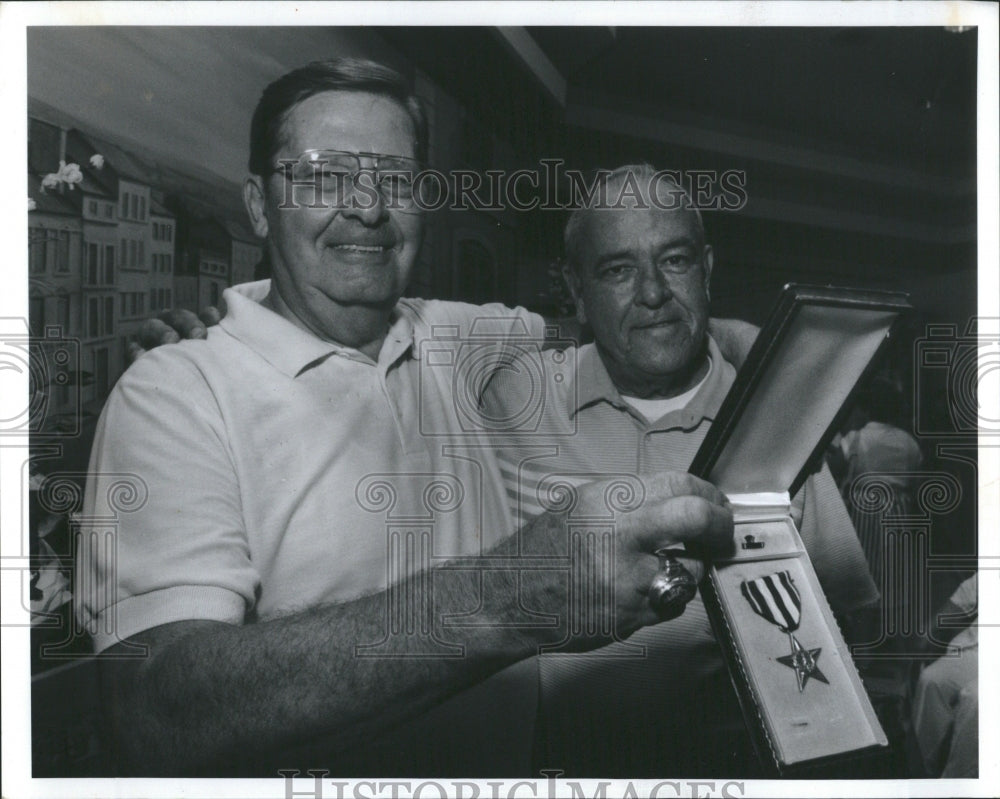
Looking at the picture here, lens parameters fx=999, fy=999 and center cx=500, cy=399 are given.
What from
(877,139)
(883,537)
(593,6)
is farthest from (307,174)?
(883,537)

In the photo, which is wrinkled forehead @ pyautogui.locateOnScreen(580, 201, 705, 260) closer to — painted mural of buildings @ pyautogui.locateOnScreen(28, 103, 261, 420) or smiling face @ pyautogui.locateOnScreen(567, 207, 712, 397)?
smiling face @ pyautogui.locateOnScreen(567, 207, 712, 397)

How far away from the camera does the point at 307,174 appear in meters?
2.86

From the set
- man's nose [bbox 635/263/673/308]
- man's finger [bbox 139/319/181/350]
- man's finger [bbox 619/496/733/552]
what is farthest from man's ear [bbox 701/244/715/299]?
man's finger [bbox 139/319/181/350]

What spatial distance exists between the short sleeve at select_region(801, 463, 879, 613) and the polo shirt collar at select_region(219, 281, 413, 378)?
1.46 metres

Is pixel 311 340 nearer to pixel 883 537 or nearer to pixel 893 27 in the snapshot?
pixel 883 537

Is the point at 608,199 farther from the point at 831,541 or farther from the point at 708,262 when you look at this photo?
the point at 831,541

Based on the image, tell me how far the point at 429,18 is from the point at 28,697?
231 centimetres

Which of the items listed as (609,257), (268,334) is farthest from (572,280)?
(268,334)

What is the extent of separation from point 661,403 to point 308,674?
1.26 m

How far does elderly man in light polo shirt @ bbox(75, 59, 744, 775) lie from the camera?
9.09 ft

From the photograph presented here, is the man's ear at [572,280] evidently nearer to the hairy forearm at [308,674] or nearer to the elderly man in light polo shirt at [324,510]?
the elderly man in light polo shirt at [324,510]

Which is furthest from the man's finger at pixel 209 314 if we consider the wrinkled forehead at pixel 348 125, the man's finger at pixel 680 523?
the man's finger at pixel 680 523

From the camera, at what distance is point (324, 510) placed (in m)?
2.82

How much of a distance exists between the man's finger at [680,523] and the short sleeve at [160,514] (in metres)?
1.08
